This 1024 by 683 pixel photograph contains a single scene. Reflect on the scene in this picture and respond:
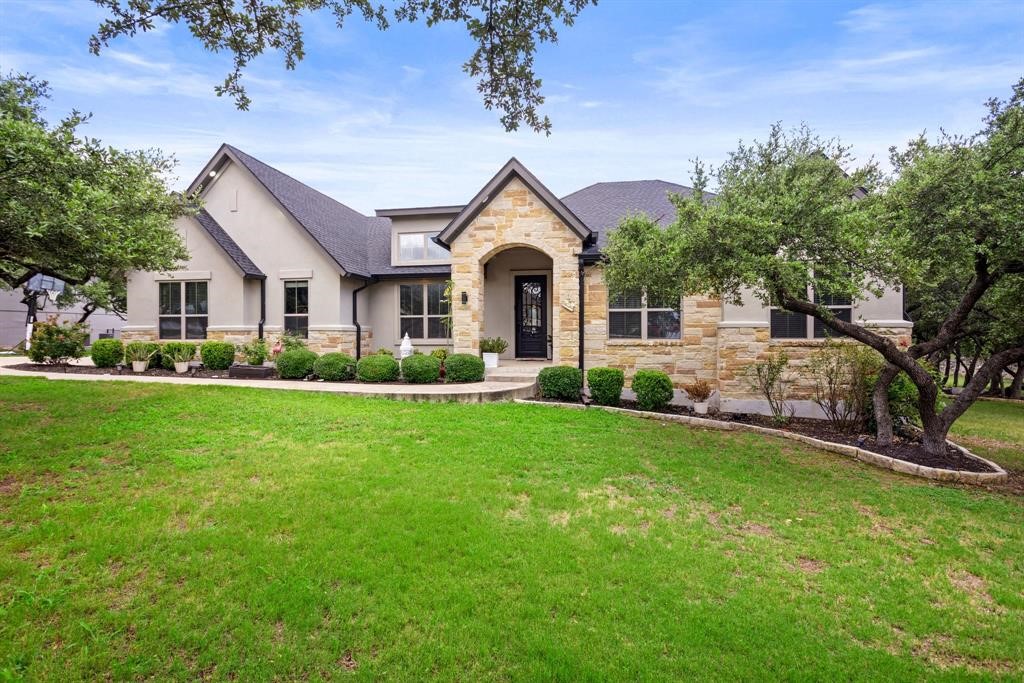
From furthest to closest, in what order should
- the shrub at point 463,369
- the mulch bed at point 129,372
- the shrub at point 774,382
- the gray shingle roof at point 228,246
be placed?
1. the gray shingle roof at point 228,246
2. the mulch bed at point 129,372
3. the shrub at point 463,369
4. the shrub at point 774,382

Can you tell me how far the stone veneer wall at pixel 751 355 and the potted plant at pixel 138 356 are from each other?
15.8 metres

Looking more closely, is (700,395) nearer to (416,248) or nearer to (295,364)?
(295,364)

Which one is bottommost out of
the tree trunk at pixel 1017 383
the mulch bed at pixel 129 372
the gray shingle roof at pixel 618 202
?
the tree trunk at pixel 1017 383

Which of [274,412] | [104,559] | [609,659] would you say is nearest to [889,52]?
[609,659]

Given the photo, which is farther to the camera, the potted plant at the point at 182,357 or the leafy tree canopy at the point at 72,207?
the potted plant at the point at 182,357

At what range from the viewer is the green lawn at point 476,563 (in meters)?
3.03

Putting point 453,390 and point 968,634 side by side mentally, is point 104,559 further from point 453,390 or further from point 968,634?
point 453,390

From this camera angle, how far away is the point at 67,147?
23.5ft

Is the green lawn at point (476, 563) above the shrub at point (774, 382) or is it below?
below

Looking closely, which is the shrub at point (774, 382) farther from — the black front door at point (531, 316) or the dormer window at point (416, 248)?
the dormer window at point (416, 248)

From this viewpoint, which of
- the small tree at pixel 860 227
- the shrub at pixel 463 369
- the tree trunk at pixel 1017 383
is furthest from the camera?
the tree trunk at pixel 1017 383

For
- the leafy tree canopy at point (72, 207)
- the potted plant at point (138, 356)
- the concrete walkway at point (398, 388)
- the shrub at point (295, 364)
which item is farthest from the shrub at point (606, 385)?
the potted plant at point (138, 356)

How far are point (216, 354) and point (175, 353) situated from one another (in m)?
1.24

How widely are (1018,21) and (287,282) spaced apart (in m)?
17.3
